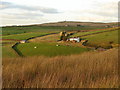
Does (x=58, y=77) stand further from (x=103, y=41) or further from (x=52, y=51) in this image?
(x=103, y=41)

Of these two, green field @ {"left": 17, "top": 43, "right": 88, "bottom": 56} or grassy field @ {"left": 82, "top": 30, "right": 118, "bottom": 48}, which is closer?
green field @ {"left": 17, "top": 43, "right": 88, "bottom": 56}

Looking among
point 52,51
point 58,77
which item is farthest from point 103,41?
point 58,77

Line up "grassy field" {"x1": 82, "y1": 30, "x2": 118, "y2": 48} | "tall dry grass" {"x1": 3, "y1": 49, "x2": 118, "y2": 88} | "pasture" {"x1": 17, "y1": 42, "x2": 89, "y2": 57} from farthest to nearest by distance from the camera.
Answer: "grassy field" {"x1": 82, "y1": 30, "x2": 118, "y2": 48}
"pasture" {"x1": 17, "y1": 42, "x2": 89, "y2": 57}
"tall dry grass" {"x1": 3, "y1": 49, "x2": 118, "y2": 88}

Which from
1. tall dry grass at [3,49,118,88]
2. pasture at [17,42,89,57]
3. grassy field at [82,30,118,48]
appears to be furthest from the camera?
grassy field at [82,30,118,48]

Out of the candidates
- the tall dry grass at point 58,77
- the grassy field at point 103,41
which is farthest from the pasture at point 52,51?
the tall dry grass at point 58,77

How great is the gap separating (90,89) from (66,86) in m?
0.33

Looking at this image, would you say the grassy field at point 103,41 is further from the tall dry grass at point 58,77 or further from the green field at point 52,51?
the tall dry grass at point 58,77

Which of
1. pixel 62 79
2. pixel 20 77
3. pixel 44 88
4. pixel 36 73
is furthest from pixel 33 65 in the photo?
pixel 44 88

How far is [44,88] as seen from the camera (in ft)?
7.34

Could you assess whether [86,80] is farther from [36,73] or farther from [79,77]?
[36,73]

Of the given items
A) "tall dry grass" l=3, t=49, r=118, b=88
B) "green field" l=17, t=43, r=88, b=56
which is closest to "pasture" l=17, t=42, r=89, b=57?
"green field" l=17, t=43, r=88, b=56

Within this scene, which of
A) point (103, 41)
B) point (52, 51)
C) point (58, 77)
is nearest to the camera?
point (58, 77)

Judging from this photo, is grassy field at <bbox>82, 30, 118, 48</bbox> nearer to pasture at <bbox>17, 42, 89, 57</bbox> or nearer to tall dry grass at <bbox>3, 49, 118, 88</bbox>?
pasture at <bbox>17, 42, 89, 57</bbox>

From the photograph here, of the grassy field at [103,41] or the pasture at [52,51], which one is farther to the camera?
the grassy field at [103,41]
